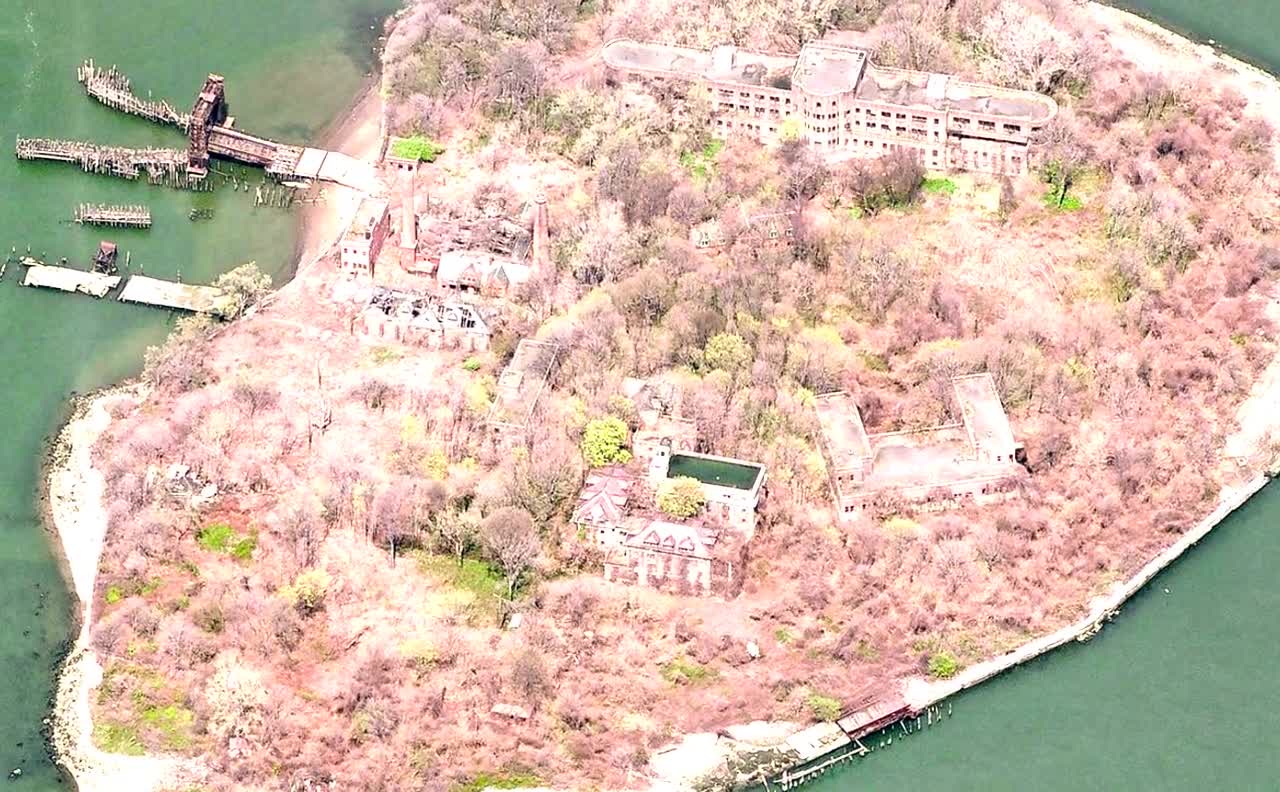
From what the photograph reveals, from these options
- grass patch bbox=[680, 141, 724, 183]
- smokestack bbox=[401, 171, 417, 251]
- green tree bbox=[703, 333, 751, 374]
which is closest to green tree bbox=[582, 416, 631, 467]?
green tree bbox=[703, 333, 751, 374]

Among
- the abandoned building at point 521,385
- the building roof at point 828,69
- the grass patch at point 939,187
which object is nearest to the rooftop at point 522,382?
the abandoned building at point 521,385

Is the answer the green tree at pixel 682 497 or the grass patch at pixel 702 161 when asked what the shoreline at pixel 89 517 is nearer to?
the grass patch at pixel 702 161

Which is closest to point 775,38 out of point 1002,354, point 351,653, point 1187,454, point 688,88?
point 688,88

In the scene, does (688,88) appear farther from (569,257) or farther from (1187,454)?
(1187,454)

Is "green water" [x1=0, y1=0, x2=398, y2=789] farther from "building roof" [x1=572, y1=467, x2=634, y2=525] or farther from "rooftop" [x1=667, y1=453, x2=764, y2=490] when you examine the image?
"rooftop" [x1=667, y1=453, x2=764, y2=490]

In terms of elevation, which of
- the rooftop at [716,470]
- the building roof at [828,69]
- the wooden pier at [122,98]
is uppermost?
the building roof at [828,69]
